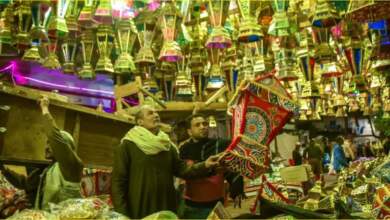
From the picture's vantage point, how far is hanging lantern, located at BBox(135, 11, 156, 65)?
12.0 feet

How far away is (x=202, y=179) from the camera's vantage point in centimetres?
268

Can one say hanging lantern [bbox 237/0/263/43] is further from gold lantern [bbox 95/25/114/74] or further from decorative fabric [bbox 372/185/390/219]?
decorative fabric [bbox 372/185/390/219]

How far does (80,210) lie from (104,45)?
2.31 meters

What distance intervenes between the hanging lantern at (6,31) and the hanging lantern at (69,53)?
0.58m

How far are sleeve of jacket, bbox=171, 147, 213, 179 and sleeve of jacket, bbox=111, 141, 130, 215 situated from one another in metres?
0.28

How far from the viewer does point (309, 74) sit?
4.50 metres

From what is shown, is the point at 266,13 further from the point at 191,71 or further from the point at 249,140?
the point at 249,140

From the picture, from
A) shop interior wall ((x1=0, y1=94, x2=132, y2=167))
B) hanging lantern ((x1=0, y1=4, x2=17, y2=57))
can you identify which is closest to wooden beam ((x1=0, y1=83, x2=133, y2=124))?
shop interior wall ((x1=0, y1=94, x2=132, y2=167))

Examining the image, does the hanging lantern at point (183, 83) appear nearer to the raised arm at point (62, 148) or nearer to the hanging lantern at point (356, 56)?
the hanging lantern at point (356, 56)

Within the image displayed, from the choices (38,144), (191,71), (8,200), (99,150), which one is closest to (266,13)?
(191,71)

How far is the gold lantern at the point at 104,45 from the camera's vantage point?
137 inches

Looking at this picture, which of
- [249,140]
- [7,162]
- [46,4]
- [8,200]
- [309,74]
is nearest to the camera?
[8,200]

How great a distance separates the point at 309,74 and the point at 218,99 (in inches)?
38.7

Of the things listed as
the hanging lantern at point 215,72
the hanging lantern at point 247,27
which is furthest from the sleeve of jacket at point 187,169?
the hanging lantern at point 215,72
